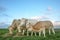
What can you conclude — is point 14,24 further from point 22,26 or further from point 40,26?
point 40,26

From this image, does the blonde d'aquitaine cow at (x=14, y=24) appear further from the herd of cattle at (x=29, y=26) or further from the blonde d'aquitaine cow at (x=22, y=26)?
the blonde d'aquitaine cow at (x=22, y=26)

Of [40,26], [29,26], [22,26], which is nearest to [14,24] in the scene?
[22,26]

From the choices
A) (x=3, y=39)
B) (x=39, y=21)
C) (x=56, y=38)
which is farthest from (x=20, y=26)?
(x=56, y=38)

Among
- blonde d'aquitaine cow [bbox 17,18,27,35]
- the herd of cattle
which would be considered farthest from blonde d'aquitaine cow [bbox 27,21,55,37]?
blonde d'aquitaine cow [bbox 17,18,27,35]

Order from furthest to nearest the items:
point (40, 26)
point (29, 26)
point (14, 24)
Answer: point (14, 24) < point (29, 26) < point (40, 26)

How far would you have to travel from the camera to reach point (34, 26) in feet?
38.1

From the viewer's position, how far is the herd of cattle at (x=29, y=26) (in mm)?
11234

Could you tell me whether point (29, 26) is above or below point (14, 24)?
below

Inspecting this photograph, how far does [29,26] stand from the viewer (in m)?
11.4

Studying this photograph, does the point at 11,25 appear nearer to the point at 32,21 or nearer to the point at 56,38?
the point at 32,21

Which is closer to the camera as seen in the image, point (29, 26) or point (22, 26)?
point (29, 26)

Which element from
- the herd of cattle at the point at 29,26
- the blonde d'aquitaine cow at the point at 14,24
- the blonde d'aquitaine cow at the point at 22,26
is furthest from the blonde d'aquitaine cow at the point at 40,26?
the blonde d'aquitaine cow at the point at 14,24

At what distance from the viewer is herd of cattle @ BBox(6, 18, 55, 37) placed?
11234 millimetres

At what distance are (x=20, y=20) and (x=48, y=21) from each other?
189 centimetres
